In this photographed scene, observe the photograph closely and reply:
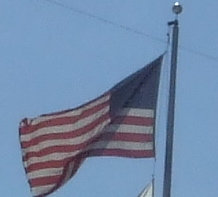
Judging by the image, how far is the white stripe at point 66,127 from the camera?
2323 centimetres

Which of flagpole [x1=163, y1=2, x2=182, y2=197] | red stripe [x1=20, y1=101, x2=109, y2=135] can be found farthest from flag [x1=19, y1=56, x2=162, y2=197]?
flagpole [x1=163, y1=2, x2=182, y2=197]

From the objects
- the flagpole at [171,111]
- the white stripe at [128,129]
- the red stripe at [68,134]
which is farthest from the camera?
the red stripe at [68,134]

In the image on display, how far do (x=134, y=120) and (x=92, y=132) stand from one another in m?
0.74

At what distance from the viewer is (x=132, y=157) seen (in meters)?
22.8

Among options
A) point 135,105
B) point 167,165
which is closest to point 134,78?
point 135,105

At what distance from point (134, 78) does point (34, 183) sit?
2.47 meters

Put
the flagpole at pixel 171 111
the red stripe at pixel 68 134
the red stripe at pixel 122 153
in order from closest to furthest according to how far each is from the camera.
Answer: the flagpole at pixel 171 111
the red stripe at pixel 122 153
the red stripe at pixel 68 134

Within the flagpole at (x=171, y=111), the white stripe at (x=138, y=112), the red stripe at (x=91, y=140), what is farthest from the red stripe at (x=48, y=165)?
the flagpole at (x=171, y=111)

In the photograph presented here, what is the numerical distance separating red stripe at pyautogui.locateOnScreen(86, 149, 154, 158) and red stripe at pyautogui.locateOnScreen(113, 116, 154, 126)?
0.48 meters

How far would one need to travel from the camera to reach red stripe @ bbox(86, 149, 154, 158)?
74.9ft

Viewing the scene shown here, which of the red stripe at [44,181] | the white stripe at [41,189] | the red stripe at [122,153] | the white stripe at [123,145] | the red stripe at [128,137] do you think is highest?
the red stripe at [128,137]

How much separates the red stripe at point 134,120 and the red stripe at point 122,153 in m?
0.48

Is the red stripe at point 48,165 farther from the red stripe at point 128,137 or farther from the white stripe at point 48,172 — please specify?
the red stripe at point 128,137

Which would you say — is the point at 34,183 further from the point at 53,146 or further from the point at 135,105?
the point at 135,105
